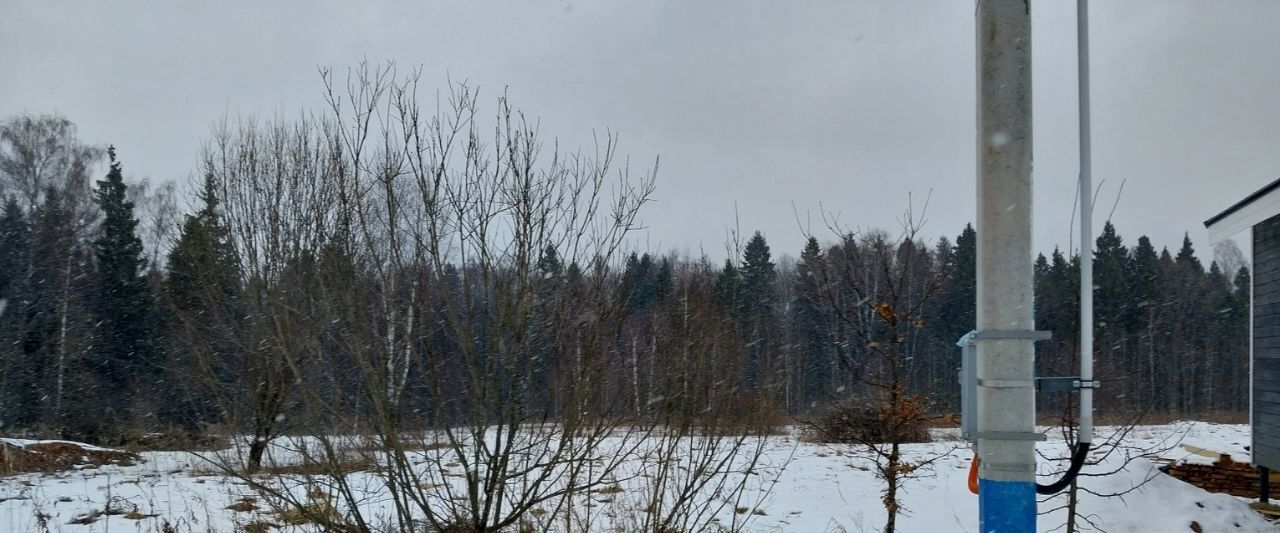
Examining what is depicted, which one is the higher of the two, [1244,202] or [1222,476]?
[1244,202]

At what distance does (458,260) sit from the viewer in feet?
17.3

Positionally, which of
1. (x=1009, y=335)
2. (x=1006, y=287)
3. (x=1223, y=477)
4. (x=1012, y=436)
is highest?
(x=1006, y=287)

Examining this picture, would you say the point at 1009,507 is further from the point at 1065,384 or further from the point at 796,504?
the point at 796,504

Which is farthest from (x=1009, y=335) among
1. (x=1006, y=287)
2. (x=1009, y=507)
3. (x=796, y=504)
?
(x=796, y=504)

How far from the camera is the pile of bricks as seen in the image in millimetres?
9242

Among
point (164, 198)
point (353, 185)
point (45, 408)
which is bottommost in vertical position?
point (45, 408)

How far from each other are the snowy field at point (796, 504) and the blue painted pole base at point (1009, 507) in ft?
11.6

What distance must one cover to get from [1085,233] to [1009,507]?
3.19 feet

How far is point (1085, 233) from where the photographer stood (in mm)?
2961

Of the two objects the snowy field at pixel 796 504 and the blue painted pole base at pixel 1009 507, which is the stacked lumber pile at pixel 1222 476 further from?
the blue painted pole base at pixel 1009 507

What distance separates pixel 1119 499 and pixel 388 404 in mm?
7165

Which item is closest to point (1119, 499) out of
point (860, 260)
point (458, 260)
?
point (860, 260)

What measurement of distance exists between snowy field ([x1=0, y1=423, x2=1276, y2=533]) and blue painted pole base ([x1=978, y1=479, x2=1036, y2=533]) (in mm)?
3531

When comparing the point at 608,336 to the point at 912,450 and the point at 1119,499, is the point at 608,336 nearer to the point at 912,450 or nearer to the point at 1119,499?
the point at 1119,499
